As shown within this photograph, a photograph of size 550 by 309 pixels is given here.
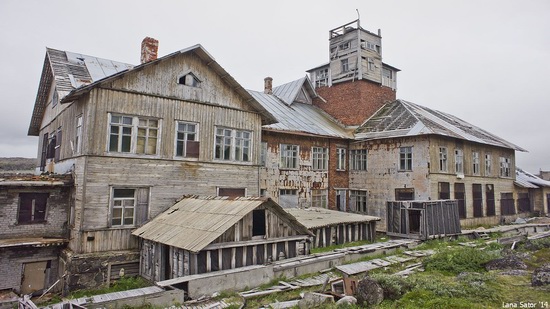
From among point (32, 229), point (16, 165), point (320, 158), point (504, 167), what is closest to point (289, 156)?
point (320, 158)

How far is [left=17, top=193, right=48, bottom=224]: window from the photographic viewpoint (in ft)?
47.5

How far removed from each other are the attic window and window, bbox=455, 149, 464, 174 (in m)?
18.9

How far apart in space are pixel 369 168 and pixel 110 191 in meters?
17.9

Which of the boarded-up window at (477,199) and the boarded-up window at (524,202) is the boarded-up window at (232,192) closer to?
the boarded-up window at (477,199)

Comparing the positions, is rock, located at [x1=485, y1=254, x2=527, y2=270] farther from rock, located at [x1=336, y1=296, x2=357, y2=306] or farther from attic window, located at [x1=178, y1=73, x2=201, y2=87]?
attic window, located at [x1=178, y1=73, x2=201, y2=87]

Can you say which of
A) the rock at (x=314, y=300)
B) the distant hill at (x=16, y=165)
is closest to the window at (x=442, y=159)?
the rock at (x=314, y=300)

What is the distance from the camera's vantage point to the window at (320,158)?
24.9 meters

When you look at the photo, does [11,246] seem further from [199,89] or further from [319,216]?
[319,216]

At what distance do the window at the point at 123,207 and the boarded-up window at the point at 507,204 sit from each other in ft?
94.6

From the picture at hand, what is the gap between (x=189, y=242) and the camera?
1150 centimetres

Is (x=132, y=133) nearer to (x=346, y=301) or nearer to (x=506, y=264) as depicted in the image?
(x=346, y=301)

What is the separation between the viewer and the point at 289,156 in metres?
23.4

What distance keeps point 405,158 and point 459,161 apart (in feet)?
15.7

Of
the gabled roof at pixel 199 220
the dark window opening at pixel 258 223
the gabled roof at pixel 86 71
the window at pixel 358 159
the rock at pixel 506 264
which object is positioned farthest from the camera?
the window at pixel 358 159
